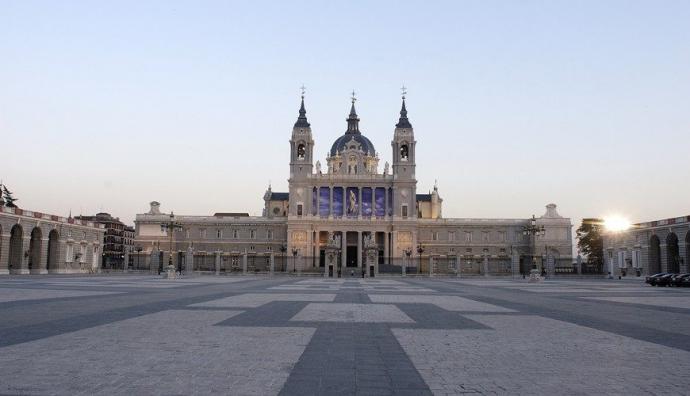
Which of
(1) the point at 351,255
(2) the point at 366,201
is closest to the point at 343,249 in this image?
(1) the point at 351,255

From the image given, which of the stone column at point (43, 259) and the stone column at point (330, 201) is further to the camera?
the stone column at point (330, 201)

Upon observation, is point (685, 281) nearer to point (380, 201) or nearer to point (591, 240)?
point (380, 201)

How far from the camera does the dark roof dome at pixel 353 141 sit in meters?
115

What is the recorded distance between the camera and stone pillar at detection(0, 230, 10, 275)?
2361 inches

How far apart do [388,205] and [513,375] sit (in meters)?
99.0

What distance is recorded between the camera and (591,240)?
118500 millimetres

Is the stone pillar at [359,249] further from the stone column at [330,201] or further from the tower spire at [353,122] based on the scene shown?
the tower spire at [353,122]

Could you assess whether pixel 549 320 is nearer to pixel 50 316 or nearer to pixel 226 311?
pixel 226 311

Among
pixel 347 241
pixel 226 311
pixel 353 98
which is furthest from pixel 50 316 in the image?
pixel 353 98

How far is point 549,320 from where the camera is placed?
16.1 m

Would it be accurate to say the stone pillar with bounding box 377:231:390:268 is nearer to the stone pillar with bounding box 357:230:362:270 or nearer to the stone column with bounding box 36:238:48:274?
the stone pillar with bounding box 357:230:362:270

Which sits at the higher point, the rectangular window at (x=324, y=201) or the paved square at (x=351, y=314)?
the rectangular window at (x=324, y=201)

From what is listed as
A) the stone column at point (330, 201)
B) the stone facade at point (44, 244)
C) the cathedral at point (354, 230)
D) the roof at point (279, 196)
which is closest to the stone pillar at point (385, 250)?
the cathedral at point (354, 230)

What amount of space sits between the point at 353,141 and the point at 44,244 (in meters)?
62.1
